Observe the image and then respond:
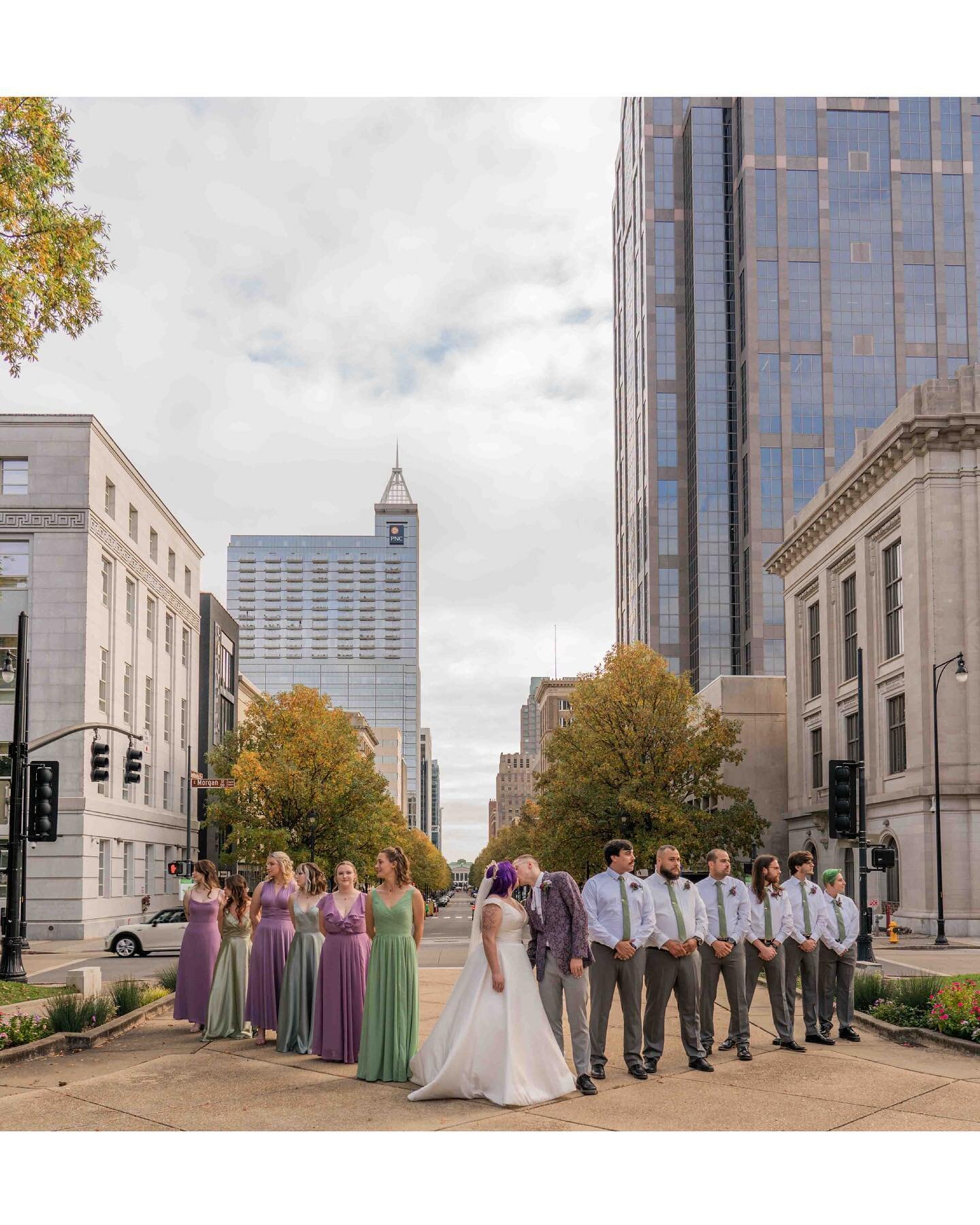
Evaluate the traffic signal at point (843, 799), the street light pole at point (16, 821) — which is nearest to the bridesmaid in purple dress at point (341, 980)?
the street light pole at point (16, 821)

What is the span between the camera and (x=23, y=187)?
49.3ft

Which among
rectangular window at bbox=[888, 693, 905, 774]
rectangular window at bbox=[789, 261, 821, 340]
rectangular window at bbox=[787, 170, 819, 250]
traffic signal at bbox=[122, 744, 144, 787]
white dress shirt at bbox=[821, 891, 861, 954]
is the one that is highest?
rectangular window at bbox=[787, 170, 819, 250]

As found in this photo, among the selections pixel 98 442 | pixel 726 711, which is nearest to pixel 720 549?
pixel 726 711

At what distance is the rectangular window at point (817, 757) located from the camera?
56812 millimetres

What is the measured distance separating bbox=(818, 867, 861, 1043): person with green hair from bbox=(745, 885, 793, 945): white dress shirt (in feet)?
2.36

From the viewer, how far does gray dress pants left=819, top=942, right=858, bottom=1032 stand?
48.4 ft

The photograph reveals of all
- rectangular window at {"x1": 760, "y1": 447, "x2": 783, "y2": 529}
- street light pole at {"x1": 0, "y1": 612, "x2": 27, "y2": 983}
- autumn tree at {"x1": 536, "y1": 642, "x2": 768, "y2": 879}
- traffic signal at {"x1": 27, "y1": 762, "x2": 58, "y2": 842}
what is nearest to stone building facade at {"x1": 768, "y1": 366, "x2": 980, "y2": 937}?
autumn tree at {"x1": 536, "y1": 642, "x2": 768, "y2": 879}

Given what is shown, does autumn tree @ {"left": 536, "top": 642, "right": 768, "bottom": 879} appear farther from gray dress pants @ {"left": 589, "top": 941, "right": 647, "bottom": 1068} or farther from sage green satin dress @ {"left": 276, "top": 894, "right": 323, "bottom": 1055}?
gray dress pants @ {"left": 589, "top": 941, "right": 647, "bottom": 1068}

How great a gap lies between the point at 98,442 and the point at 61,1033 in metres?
34.5

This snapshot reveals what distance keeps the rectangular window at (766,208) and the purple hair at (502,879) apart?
4313 inches

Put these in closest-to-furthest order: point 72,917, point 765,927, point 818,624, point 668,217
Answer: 1. point 765,927
2. point 72,917
3. point 818,624
4. point 668,217

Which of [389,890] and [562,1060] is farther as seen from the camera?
[389,890]

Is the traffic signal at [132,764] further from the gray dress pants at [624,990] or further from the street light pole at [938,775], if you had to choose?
the street light pole at [938,775]
